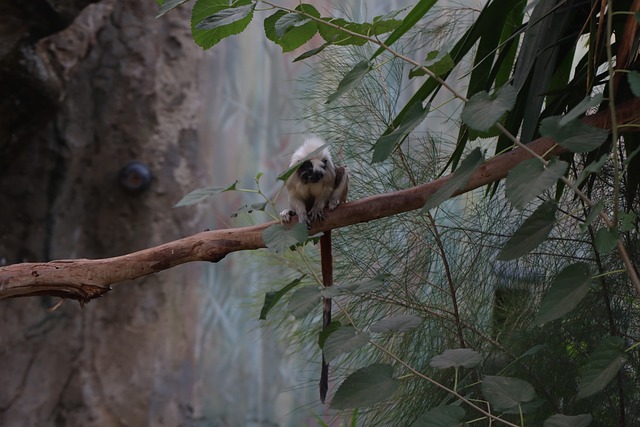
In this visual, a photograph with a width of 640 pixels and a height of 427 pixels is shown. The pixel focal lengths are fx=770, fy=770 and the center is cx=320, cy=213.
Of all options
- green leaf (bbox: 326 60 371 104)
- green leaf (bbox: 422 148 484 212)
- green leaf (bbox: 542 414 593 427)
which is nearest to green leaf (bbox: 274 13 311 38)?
green leaf (bbox: 326 60 371 104)

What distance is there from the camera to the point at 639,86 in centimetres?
95

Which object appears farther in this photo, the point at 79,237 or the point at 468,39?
the point at 79,237

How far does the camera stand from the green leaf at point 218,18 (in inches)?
46.9

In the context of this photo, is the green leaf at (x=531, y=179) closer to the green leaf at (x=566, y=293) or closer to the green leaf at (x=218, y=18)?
the green leaf at (x=566, y=293)

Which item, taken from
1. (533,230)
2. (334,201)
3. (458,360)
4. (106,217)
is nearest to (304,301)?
(458,360)

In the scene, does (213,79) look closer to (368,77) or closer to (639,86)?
(368,77)

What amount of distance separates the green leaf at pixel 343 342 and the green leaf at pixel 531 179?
0.33m

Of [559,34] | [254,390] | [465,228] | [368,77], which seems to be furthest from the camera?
[254,390]

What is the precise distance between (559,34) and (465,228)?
23.8 inches

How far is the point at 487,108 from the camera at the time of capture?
3.36 feet

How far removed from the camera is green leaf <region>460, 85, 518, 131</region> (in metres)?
0.99

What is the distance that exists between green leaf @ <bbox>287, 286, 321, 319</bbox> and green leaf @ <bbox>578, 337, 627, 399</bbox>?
40 cm

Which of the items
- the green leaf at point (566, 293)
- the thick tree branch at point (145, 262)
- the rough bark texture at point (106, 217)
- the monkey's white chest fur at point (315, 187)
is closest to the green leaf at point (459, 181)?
the green leaf at point (566, 293)

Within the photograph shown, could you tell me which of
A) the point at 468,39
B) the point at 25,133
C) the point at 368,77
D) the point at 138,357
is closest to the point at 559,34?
the point at 468,39
